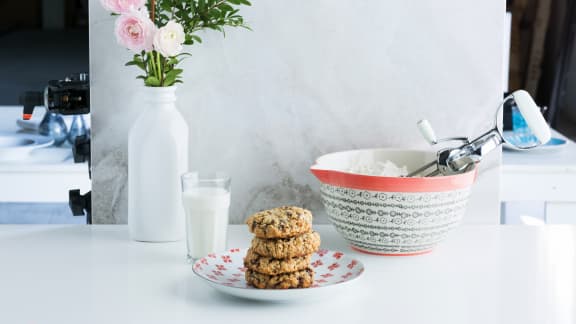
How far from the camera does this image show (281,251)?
0.99 metres

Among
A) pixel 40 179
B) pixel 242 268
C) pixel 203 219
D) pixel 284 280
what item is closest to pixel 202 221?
pixel 203 219

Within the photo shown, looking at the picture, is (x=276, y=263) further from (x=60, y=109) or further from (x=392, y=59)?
(x=60, y=109)

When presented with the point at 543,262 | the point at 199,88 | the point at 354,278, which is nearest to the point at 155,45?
the point at 199,88

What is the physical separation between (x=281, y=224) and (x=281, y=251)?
33mm

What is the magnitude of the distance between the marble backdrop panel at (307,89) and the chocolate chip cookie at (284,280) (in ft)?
1.31

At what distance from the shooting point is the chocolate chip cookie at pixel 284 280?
3.23ft

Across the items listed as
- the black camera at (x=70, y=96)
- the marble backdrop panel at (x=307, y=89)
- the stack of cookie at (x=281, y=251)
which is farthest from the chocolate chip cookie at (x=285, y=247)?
the black camera at (x=70, y=96)

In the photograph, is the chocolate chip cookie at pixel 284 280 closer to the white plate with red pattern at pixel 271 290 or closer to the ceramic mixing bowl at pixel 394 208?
the white plate with red pattern at pixel 271 290

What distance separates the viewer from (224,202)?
116 centimetres

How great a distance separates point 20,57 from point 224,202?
302 centimetres

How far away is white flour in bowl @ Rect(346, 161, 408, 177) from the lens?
4.19 ft

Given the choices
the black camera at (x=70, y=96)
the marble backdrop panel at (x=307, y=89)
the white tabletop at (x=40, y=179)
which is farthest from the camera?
the white tabletop at (x=40, y=179)

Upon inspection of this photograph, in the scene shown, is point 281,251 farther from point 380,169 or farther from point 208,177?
point 380,169

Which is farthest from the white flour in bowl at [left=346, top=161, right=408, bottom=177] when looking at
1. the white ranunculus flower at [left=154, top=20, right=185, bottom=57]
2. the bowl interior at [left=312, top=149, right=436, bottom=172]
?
the white ranunculus flower at [left=154, top=20, right=185, bottom=57]
